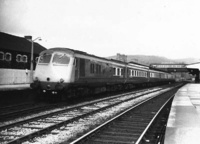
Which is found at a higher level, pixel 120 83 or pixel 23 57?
pixel 23 57

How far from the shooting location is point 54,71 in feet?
49.6

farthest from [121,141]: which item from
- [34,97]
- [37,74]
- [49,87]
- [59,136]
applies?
[34,97]

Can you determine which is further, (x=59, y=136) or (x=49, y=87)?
(x=49, y=87)

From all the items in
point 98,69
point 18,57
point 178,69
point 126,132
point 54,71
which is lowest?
point 126,132

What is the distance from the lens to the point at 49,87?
14.8 meters

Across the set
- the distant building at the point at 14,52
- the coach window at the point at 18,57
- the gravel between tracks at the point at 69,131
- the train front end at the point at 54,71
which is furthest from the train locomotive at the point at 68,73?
the coach window at the point at 18,57

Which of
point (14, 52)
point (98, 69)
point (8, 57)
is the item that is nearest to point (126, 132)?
point (98, 69)

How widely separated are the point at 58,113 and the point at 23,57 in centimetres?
3340

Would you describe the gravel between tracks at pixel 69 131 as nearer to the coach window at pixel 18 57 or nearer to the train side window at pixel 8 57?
the train side window at pixel 8 57

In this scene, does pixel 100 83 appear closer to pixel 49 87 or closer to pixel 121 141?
pixel 49 87

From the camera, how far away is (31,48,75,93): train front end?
14812 mm

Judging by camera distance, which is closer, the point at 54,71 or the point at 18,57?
the point at 54,71

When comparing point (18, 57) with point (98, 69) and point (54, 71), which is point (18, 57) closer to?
point (98, 69)

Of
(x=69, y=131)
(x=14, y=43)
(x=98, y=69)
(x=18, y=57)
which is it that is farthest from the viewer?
(x=14, y=43)
